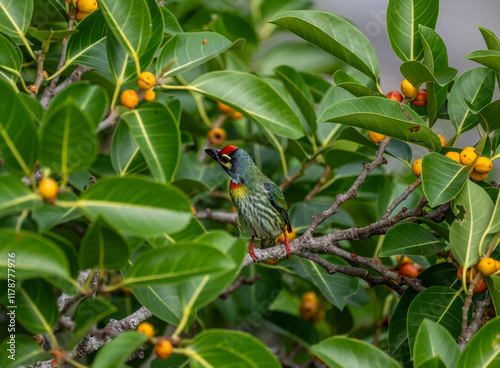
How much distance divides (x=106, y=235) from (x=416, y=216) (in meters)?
1.26

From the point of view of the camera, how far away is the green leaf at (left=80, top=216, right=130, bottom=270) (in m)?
1.30

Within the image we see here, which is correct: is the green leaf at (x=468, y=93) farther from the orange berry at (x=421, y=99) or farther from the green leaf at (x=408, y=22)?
the green leaf at (x=408, y=22)

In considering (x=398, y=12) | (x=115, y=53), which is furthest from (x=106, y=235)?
(x=398, y=12)

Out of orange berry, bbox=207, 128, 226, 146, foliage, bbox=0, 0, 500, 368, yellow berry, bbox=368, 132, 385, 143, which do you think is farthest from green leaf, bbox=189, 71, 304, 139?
orange berry, bbox=207, 128, 226, 146

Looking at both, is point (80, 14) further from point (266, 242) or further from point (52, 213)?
point (266, 242)

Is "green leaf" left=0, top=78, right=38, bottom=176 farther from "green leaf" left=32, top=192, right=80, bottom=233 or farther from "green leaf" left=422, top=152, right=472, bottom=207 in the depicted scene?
"green leaf" left=422, top=152, right=472, bottom=207

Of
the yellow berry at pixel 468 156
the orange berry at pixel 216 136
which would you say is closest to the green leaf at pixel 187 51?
the yellow berry at pixel 468 156

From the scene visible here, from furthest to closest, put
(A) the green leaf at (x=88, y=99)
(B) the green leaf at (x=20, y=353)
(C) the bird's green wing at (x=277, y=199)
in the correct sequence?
(C) the bird's green wing at (x=277, y=199) < (A) the green leaf at (x=88, y=99) < (B) the green leaf at (x=20, y=353)

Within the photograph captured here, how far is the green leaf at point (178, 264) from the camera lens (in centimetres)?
128

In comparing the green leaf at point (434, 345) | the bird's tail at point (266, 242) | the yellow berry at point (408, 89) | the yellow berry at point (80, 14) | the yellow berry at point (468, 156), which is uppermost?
the yellow berry at point (80, 14)

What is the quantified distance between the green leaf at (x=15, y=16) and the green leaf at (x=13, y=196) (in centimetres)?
93

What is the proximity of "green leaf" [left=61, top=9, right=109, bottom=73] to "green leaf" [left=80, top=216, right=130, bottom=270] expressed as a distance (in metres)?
0.98

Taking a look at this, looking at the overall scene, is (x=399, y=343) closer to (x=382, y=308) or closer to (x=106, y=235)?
(x=382, y=308)

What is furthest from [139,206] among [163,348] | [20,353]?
[20,353]
